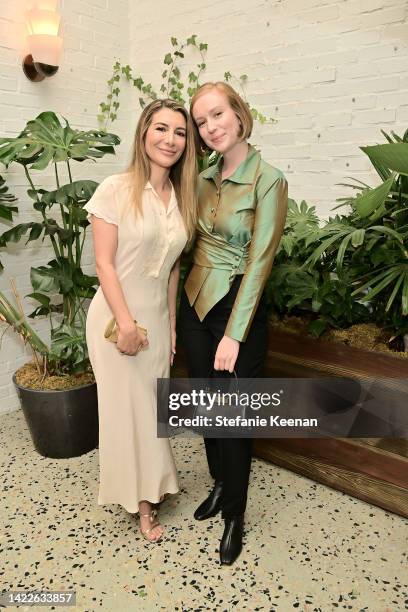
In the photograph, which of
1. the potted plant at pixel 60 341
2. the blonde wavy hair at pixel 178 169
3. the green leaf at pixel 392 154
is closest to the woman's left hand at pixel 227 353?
the blonde wavy hair at pixel 178 169

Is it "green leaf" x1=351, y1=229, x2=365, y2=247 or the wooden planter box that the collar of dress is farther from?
the wooden planter box

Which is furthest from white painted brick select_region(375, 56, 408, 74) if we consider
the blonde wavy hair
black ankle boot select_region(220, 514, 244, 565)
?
black ankle boot select_region(220, 514, 244, 565)

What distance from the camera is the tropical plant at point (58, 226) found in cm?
202

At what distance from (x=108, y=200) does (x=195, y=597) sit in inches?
49.6

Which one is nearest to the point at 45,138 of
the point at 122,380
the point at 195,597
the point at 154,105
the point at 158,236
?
the point at 154,105

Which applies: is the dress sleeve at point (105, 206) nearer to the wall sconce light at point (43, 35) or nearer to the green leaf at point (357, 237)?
the green leaf at point (357, 237)

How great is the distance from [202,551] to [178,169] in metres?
1.34

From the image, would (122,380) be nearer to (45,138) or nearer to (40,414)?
(40,414)

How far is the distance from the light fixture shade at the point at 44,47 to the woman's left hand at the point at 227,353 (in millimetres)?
1826

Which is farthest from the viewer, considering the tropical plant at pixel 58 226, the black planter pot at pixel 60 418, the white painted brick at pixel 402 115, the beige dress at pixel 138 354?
the black planter pot at pixel 60 418

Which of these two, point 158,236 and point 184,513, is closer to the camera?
point 158,236

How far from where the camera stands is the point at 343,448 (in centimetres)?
→ 199

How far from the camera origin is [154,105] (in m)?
1.52

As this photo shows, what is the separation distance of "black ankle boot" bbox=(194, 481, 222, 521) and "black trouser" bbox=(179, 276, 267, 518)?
215 mm
